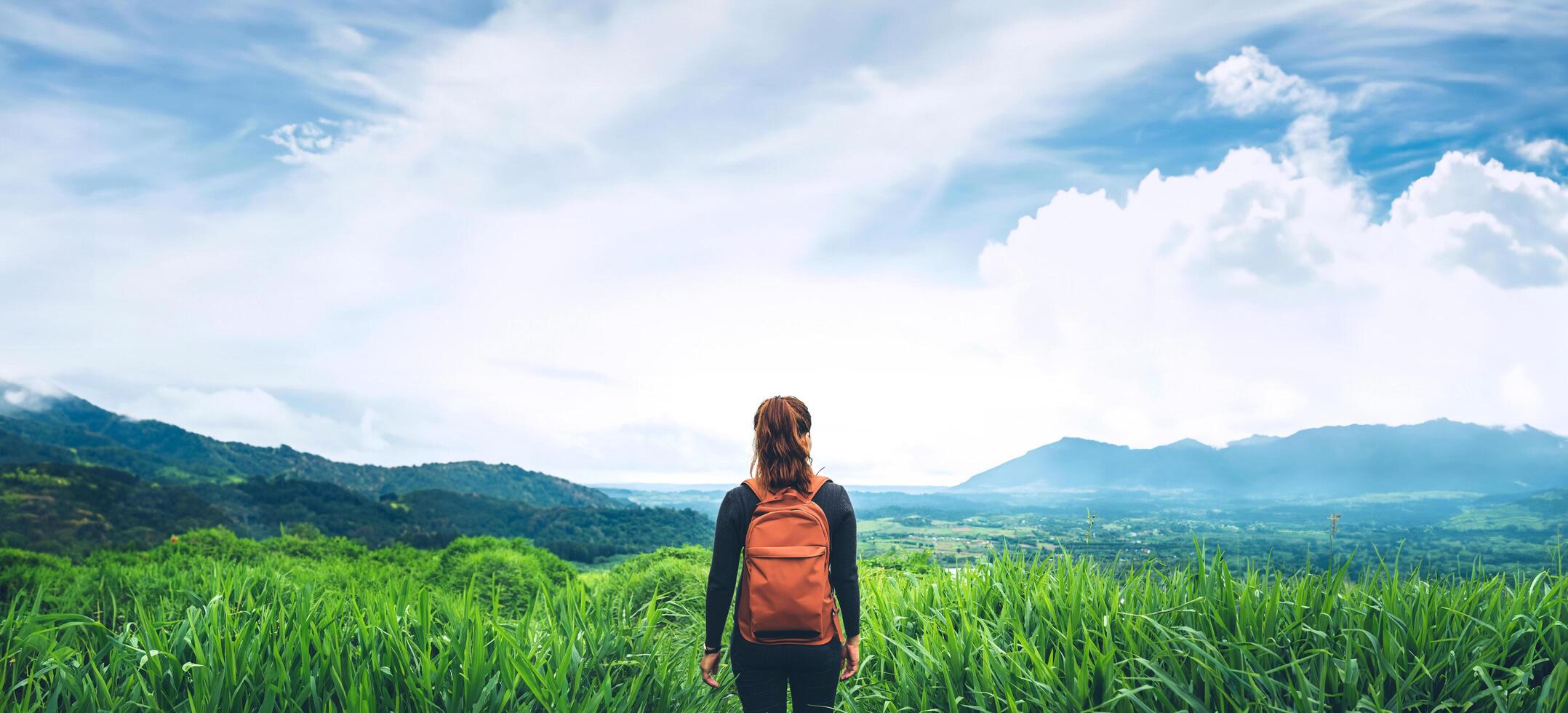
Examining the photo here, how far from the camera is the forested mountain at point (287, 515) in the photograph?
3170cm

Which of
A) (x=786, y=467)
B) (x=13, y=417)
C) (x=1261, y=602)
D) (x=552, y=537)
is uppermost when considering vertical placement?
(x=13, y=417)

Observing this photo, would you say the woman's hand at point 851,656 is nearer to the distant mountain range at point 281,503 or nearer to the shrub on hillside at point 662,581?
the shrub on hillside at point 662,581

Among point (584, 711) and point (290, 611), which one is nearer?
point (584, 711)

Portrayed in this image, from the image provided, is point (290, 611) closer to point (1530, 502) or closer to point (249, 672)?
point (249, 672)

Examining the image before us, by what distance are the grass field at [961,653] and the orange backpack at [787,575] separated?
29.2 inches

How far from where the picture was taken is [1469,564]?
15.4 feet

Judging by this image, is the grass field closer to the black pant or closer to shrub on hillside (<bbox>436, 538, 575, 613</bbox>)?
the black pant

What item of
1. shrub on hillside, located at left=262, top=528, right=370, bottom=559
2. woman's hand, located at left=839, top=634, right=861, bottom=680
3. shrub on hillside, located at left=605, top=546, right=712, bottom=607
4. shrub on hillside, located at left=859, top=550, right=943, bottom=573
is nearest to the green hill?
shrub on hillside, located at left=859, top=550, right=943, bottom=573

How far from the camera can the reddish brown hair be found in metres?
3.19

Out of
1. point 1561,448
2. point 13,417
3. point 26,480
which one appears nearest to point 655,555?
point 26,480

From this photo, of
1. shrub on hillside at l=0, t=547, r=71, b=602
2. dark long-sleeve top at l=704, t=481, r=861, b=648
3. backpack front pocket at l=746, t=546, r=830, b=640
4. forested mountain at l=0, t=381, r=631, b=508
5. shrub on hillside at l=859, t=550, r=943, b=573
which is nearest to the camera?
backpack front pocket at l=746, t=546, r=830, b=640

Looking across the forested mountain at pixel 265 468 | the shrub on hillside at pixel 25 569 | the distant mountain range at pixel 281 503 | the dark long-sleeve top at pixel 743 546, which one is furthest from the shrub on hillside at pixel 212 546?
the forested mountain at pixel 265 468

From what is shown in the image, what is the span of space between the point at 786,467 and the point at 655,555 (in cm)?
1220

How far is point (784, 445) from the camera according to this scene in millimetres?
3188
